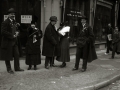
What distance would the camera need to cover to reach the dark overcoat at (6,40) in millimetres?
7868

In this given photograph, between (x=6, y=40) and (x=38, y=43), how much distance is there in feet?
4.28

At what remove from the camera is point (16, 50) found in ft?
27.4

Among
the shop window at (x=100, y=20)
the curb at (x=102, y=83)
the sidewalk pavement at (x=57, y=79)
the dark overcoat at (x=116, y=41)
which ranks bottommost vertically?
the curb at (x=102, y=83)

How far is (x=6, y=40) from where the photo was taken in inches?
313

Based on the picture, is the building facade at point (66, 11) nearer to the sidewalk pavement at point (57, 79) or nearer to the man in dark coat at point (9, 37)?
the man in dark coat at point (9, 37)

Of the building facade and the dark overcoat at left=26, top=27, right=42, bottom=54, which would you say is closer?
the dark overcoat at left=26, top=27, right=42, bottom=54

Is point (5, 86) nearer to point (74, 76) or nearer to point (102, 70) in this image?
point (74, 76)

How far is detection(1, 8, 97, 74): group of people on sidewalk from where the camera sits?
316 inches

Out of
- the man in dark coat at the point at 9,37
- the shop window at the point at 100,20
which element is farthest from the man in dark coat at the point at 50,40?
the shop window at the point at 100,20

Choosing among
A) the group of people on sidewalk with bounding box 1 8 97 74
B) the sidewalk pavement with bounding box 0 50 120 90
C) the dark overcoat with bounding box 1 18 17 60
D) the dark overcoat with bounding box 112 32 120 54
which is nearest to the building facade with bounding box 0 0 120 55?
the group of people on sidewalk with bounding box 1 8 97 74

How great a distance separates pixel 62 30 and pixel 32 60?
1668 mm

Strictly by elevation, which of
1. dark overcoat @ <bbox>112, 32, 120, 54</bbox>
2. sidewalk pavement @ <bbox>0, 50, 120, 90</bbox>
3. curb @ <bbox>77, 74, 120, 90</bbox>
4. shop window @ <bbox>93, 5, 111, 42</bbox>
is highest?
shop window @ <bbox>93, 5, 111, 42</bbox>

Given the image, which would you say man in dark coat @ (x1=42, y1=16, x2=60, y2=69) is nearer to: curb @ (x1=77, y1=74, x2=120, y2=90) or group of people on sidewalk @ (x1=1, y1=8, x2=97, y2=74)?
group of people on sidewalk @ (x1=1, y1=8, x2=97, y2=74)

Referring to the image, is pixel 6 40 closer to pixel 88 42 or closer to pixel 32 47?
pixel 32 47
